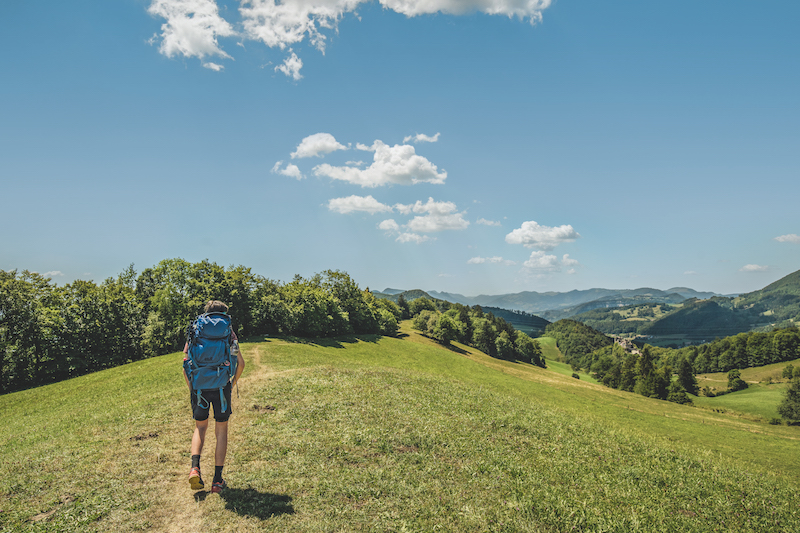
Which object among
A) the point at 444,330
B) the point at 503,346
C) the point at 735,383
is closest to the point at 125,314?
the point at 444,330

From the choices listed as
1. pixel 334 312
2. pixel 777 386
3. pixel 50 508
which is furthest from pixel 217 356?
pixel 777 386

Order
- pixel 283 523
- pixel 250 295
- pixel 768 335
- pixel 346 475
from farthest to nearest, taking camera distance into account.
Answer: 1. pixel 768 335
2. pixel 250 295
3. pixel 346 475
4. pixel 283 523

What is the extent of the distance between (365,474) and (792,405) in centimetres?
9279

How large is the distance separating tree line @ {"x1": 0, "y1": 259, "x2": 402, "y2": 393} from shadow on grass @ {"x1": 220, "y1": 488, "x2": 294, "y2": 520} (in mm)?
49236

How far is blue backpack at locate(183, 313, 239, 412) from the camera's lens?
7.81m

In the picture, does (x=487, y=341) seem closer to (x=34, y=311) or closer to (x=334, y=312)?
(x=334, y=312)

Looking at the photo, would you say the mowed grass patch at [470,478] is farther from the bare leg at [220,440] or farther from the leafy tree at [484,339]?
the leafy tree at [484,339]

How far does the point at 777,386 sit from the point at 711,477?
138 metres

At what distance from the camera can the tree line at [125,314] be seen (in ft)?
137

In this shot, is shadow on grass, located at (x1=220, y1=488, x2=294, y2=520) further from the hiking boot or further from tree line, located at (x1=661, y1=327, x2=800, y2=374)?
tree line, located at (x1=661, y1=327, x2=800, y2=374)

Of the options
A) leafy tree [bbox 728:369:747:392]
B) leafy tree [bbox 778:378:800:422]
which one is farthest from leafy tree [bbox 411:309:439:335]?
leafy tree [bbox 728:369:747:392]

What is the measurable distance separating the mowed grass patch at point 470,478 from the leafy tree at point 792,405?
2964 inches

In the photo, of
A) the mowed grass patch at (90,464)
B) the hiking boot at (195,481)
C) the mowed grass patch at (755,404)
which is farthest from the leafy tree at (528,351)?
the hiking boot at (195,481)

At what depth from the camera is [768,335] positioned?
139250 millimetres
